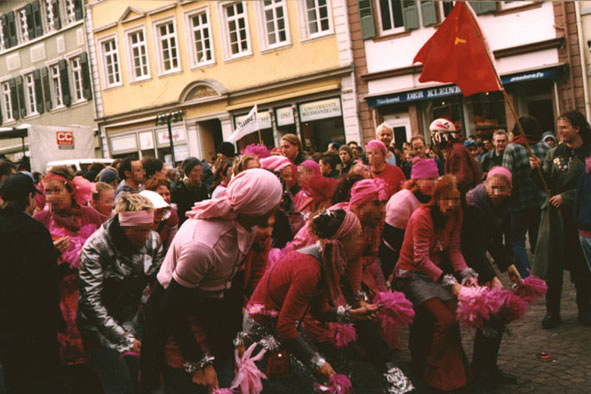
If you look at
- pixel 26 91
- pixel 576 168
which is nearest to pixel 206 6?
pixel 26 91

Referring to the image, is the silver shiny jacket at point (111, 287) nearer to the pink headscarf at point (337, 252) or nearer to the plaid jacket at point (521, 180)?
the pink headscarf at point (337, 252)

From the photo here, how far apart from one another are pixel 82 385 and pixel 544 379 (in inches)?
139

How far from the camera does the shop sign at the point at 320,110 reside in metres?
22.2

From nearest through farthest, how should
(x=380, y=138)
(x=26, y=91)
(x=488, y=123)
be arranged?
1. (x=380, y=138)
2. (x=488, y=123)
3. (x=26, y=91)

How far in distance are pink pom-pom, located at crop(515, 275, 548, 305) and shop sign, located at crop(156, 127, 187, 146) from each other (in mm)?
23311

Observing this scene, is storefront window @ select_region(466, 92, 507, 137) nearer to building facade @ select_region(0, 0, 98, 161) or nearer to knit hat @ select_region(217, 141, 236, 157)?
knit hat @ select_region(217, 141, 236, 157)

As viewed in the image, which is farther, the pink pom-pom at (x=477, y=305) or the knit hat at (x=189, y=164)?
the knit hat at (x=189, y=164)

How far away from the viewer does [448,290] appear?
4.89 meters

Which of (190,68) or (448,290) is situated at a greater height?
(190,68)

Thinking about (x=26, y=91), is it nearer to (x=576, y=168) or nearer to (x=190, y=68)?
(x=190, y=68)

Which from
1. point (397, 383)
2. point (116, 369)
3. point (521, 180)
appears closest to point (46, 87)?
point (521, 180)

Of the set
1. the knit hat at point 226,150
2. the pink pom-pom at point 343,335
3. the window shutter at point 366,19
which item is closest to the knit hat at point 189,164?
the knit hat at point 226,150

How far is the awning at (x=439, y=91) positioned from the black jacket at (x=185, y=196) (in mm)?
12709

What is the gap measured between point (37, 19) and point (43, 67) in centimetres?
235
